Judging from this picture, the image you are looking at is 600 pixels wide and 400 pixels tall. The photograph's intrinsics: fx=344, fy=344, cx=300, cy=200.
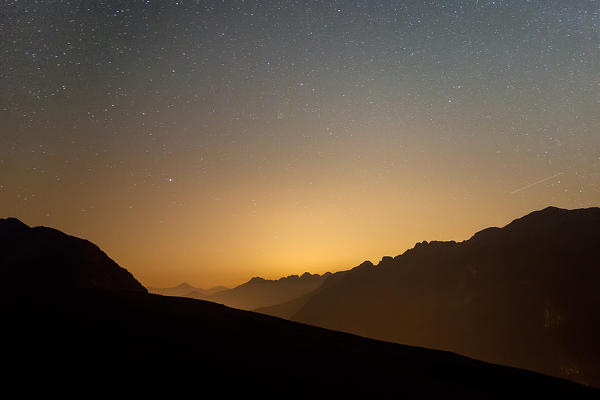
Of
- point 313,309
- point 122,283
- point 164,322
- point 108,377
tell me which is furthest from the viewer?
point 313,309

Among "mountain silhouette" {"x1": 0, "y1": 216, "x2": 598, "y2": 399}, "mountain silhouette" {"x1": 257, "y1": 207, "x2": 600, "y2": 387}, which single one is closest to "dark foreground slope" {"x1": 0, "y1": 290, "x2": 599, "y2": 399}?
"mountain silhouette" {"x1": 0, "y1": 216, "x2": 598, "y2": 399}

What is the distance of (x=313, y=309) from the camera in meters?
190

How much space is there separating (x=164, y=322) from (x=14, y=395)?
7301mm

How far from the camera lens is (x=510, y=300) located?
109m

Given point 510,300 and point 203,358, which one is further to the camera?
point 510,300

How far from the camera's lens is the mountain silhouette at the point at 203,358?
11172 mm

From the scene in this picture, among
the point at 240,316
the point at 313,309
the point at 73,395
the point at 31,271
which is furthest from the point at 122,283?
the point at 313,309

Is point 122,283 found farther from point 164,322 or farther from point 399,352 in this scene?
point 399,352

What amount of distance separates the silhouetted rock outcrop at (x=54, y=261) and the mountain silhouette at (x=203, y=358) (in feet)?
119

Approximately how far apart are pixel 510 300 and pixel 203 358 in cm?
12145

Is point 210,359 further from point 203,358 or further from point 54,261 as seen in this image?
point 54,261

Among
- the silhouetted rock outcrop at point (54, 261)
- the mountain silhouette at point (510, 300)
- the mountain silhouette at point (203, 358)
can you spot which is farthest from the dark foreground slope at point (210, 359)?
the mountain silhouette at point (510, 300)

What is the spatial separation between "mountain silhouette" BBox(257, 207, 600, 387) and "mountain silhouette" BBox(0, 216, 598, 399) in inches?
3713

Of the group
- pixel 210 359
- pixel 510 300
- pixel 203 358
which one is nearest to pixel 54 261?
pixel 203 358
